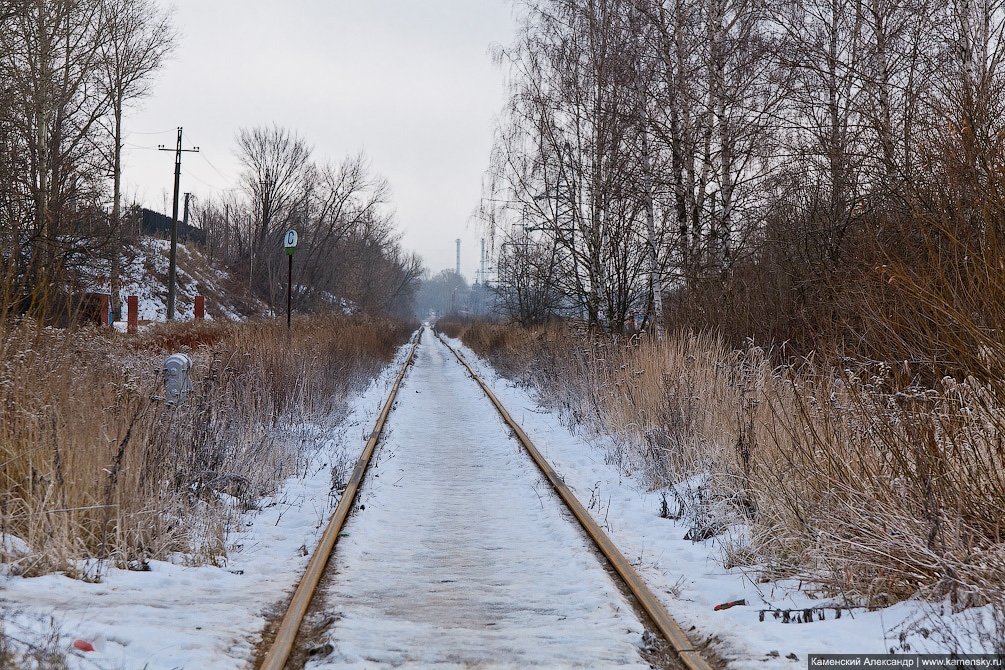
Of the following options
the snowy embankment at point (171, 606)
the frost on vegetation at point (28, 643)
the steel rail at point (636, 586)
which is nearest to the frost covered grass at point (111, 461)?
the snowy embankment at point (171, 606)

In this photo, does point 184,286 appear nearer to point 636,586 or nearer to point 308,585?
point 308,585

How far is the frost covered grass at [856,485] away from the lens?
11.7 ft

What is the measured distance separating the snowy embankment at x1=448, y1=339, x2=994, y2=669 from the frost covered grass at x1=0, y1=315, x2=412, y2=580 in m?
2.99

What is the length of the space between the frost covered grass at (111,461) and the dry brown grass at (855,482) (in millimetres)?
3759

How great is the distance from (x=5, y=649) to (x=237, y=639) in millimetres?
959

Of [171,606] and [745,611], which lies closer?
[171,606]

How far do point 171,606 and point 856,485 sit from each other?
4.02m

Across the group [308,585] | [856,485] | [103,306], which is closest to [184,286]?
[103,306]

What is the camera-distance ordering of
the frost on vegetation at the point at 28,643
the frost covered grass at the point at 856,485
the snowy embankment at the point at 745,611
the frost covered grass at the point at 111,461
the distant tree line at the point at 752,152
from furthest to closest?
the distant tree line at the point at 752,152, the frost covered grass at the point at 111,461, the frost covered grass at the point at 856,485, the snowy embankment at the point at 745,611, the frost on vegetation at the point at 28,643

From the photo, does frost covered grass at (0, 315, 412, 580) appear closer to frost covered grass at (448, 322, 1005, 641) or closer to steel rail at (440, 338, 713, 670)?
steel rail at (440, 338, 713, 670)

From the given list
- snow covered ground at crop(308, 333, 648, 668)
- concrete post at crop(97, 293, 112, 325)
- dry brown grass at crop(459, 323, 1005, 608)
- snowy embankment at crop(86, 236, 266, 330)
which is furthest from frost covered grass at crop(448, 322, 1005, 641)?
snowy embankment at crop(86, 236, 266, 330)

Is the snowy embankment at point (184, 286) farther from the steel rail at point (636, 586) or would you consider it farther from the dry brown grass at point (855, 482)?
the dry brown grass at point (855, 482)

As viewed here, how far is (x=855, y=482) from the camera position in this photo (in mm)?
4312

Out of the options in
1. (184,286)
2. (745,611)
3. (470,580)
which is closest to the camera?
(745,611)
